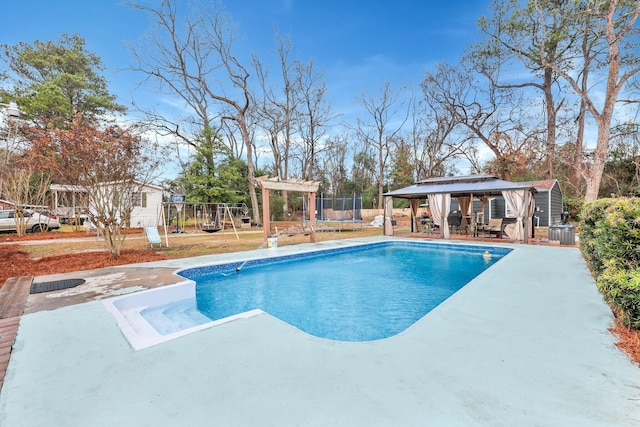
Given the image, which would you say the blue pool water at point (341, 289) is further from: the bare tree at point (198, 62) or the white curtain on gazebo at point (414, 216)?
the bare tree at point (198, 62)

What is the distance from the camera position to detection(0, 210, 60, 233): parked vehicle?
13.0 meters

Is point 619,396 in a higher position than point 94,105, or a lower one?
lower

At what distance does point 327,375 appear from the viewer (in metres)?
1.88

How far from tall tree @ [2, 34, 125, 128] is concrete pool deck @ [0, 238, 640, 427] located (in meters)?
20.4

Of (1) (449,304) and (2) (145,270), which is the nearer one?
(1) (449,304)

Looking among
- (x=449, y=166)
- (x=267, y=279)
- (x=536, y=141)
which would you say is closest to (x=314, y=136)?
(x=449, y=166)

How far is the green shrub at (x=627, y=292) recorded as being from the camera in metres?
2.34

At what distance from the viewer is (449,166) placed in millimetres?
22188

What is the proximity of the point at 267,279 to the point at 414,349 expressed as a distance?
424 centimetres

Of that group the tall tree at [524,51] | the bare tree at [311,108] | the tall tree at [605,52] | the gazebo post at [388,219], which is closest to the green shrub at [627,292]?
the gazebo post at [388,219]

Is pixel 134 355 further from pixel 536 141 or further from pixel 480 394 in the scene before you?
pixel 536 141

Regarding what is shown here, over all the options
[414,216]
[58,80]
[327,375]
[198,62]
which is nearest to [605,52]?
[414,216]

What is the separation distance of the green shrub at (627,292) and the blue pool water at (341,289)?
7.08 ft

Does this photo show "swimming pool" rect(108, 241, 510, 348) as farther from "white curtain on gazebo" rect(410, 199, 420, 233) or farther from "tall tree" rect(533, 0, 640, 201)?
"tall tree" rect(533, 0, 640, 201)
